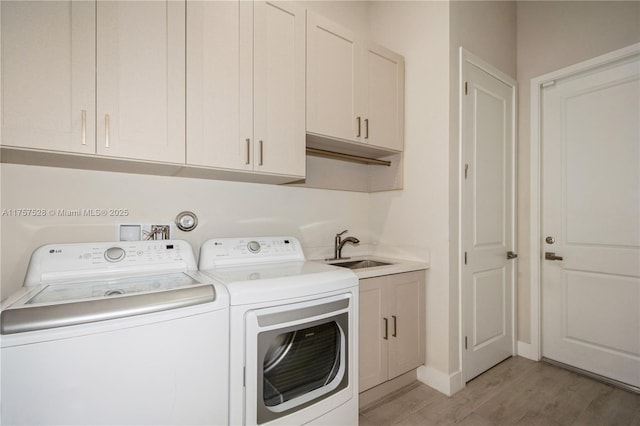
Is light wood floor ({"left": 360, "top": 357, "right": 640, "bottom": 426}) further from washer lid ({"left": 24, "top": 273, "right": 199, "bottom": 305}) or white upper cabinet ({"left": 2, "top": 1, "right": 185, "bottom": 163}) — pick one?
white upper cabinet ({"left": 2, "top": 1, "right": 185, "bottom": 163})

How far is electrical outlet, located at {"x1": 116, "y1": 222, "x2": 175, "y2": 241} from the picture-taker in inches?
63.2

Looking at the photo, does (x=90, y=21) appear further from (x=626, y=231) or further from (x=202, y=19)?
(x=626, y=231)

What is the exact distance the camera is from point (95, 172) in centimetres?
157

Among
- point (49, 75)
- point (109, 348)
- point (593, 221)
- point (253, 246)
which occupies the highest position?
point (49, 75)

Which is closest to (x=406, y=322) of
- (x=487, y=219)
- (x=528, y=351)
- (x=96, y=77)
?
(x=487, y=219)

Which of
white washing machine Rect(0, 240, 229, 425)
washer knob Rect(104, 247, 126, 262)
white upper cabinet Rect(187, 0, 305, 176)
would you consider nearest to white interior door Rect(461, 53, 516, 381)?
white upper cabinet Rect(187, 0, 305, 176)

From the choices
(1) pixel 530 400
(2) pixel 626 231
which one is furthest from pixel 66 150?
(2) pixel 626 231

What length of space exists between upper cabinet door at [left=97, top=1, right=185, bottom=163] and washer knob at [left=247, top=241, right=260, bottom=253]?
631 millimetres

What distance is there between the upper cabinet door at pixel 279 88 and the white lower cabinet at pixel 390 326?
0.93 meters

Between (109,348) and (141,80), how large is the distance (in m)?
1.14

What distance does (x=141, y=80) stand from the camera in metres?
1.36

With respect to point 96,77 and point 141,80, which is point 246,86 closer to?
point 141,80

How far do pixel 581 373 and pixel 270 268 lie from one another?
2.56 meters

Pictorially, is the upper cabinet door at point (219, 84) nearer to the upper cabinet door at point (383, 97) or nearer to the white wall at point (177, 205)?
the white wall at point (177, 205)
